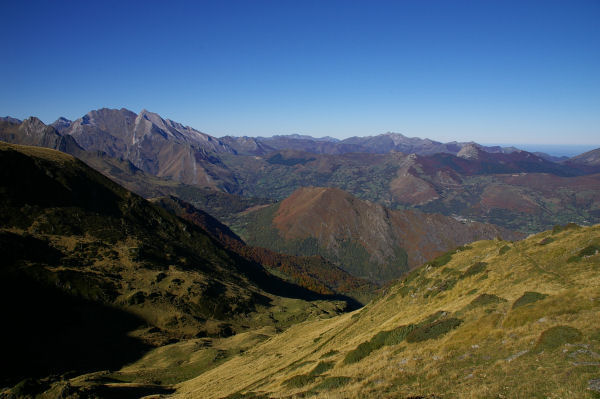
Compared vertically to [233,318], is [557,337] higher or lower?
higher

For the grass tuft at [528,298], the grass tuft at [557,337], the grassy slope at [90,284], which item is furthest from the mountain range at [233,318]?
the grassy slope at [90,284]

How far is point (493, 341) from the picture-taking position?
2767 cm

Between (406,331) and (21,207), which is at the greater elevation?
(21,207)

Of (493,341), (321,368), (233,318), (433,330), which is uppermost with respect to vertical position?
(493,341)

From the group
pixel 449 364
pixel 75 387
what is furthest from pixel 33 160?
pixel 449 364

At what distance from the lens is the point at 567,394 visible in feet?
56.9

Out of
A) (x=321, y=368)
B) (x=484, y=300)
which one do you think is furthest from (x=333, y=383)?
(x=484, y=300)

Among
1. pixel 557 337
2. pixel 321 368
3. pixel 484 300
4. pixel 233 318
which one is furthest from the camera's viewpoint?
pixel 233 318

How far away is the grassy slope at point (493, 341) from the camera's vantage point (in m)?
21.0

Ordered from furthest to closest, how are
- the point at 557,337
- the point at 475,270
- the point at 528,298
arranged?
1. the point at 475,270
2. the point at 528,298
3. the point at 557,337

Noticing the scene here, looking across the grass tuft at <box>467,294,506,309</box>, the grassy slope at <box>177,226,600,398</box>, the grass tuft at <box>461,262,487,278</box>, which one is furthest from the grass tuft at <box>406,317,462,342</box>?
the grass tuft at <box>461,262,487,278</box>

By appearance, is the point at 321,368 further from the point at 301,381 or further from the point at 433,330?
the point at 433,330

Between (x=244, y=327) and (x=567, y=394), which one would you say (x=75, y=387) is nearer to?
(x=567, y=394)

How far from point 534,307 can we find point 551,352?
27.2 ft
